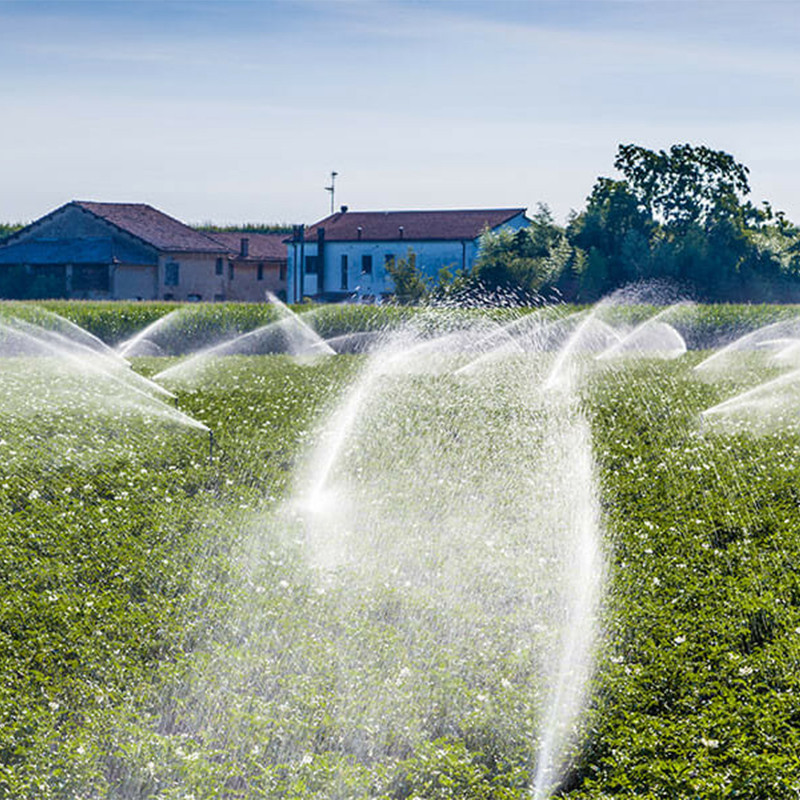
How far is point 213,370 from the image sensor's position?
90.1 feet

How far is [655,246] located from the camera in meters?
48.5

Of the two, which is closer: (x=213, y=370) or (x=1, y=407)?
(x=1, y=407)

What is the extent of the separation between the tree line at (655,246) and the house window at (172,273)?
12240 millimetres

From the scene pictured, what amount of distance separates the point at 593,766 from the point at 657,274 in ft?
140

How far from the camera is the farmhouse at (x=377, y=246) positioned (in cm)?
5812

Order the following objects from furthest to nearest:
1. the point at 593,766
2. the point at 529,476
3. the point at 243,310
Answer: the point at 243,310, the point at 529,476, the point at 593,766

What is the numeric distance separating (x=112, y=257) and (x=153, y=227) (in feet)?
13.4

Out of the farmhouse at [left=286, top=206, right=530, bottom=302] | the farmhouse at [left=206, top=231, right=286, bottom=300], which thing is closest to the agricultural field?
the farmhouse at [left=286, top=206, right=530, bottom=302]

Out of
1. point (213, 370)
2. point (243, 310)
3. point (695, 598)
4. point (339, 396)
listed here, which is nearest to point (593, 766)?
point (695, 598)

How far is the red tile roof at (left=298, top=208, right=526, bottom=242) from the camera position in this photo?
5847 centimetres

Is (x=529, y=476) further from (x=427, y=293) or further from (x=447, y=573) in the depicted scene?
(x=427, y=293)

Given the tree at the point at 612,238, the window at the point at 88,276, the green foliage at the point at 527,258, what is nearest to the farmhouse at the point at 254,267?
the window at the point at 88,276

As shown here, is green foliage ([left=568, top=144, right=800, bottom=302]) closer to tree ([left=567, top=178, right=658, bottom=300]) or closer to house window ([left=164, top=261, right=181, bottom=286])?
tree ([left=567, top=178, right=658, bottom=300])

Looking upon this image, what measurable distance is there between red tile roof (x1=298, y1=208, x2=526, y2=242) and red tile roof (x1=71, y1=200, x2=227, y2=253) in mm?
→ 6008
